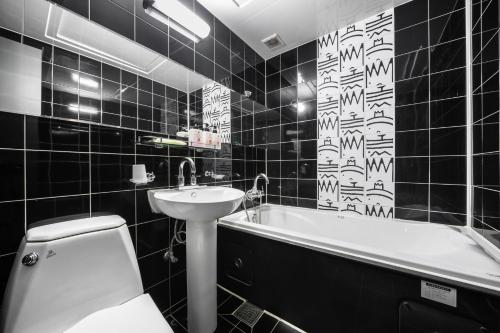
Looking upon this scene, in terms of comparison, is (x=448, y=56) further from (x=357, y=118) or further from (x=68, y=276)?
(x=68, y=276)

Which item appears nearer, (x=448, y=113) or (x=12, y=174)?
(x=12, y=174)

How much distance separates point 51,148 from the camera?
2.75 ft

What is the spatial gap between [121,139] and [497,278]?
1.83 meters

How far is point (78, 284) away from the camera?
2.31ft

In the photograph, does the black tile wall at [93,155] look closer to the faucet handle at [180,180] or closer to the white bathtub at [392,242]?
the faucet handle at [180,180]

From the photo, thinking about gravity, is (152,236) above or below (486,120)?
below

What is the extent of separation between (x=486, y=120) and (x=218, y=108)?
1.84 metres

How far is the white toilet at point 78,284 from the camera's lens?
0.61 meters

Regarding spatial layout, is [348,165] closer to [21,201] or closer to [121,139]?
[121,139]

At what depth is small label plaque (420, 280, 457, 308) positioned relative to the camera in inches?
28.6

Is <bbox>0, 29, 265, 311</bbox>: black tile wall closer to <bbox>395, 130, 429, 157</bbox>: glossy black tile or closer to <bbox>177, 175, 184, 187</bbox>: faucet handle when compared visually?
<bbox>177, 175, 184, 187</bbox>: faucet handle

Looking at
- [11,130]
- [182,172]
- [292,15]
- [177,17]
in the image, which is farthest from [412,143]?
[11,130]

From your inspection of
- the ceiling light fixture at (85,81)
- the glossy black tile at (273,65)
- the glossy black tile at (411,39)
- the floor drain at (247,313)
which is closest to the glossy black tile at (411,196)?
the glossy black tile at (411,39)

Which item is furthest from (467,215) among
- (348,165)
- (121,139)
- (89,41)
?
(89,41)
